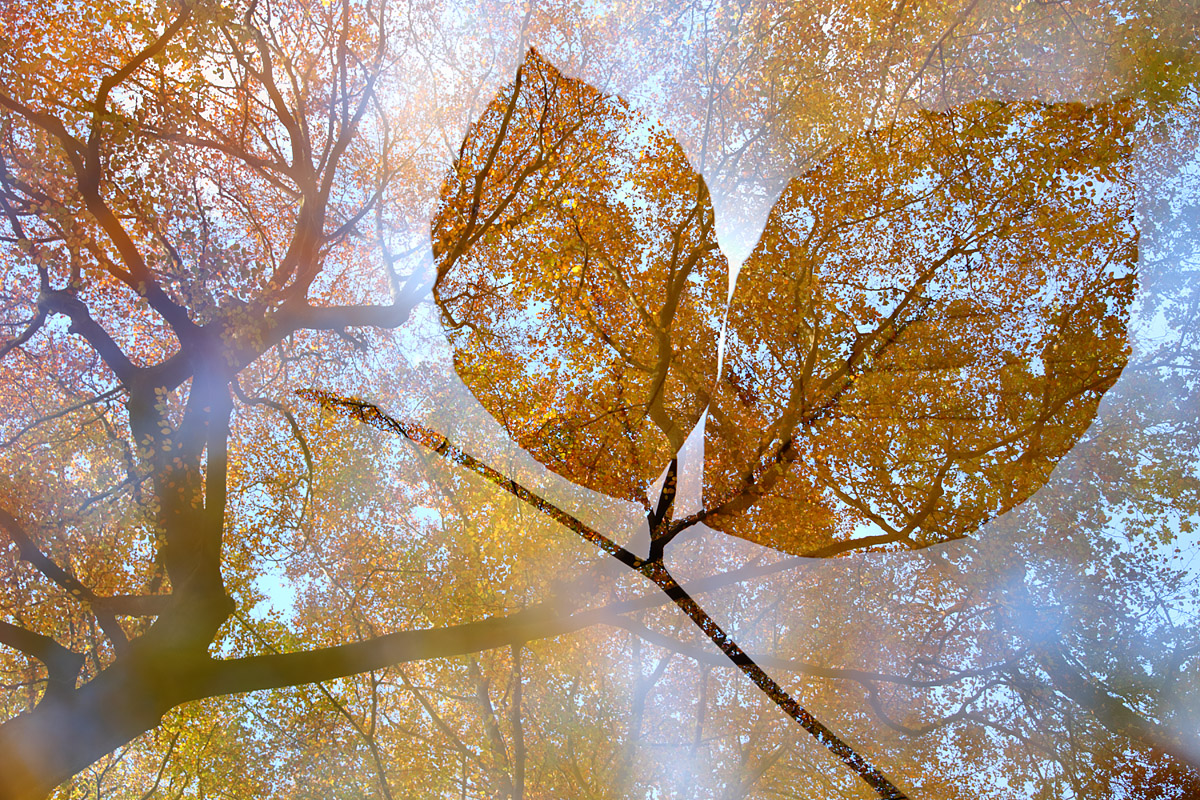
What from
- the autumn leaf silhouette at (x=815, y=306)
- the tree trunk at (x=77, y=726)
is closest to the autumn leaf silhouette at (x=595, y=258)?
the autumn leaf silhouette at (x=815, y=306)

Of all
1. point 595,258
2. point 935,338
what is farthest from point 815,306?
point 595,258

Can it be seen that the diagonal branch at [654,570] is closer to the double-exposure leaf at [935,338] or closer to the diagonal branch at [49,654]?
the double-exposure leaf at [935,338]

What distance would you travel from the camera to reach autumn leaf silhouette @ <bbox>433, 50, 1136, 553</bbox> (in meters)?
8.35

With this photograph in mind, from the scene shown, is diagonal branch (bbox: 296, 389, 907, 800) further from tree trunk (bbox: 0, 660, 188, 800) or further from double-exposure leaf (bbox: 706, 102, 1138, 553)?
tree trunk (bbox: 0, 660, 188, 800)

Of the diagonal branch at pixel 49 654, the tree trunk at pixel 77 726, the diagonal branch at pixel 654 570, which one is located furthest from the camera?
the diagonal branch at pixel 654 570

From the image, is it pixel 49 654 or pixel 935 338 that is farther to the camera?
pixel 935 338

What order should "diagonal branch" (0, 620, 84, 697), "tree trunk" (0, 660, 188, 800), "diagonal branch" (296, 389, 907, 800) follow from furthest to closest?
"diagonal branch" (296, 389, 907, 800) → "diagonal branch" (0, 620, 84, 697) → "tree trunk" (0, 660, 188, 800)

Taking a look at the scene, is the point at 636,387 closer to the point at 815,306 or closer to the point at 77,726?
the point at 815,306

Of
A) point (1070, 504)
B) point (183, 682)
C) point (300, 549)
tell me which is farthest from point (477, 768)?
point (1070, 504)

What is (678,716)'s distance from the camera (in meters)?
9.74

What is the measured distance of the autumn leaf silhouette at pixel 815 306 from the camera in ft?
27.4

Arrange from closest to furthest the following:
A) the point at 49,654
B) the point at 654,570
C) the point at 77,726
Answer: the point at 77,726
the point at 49,654
the point at 654,570

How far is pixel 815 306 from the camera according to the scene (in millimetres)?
8922

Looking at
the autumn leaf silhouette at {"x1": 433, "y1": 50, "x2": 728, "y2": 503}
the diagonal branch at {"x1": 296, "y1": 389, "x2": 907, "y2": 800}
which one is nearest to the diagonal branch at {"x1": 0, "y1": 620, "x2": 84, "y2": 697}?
the diagonal branch at {"x1": 296, "y1": 389, "x2": 907, "y2": 800}
